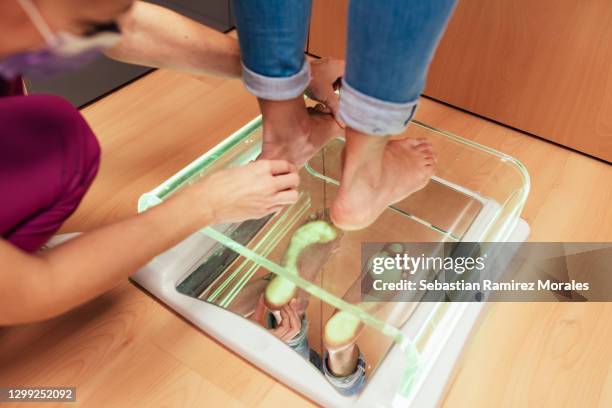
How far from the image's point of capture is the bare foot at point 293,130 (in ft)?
2.45

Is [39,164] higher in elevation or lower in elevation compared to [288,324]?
higher

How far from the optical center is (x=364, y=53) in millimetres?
560

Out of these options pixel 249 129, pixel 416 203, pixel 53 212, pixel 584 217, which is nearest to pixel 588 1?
pixel 584 217

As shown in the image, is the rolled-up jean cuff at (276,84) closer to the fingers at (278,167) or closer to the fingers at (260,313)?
the fingers at (278,167)

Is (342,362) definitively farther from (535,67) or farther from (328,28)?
(328,28)

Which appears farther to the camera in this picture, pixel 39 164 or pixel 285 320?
pixel 285 320

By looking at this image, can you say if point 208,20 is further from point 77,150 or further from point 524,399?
point 524,399

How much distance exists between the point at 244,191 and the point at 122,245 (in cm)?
16

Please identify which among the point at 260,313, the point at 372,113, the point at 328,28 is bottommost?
the point at 260,313

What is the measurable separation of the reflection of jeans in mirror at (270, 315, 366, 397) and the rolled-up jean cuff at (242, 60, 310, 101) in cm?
35

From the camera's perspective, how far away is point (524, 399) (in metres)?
0.79

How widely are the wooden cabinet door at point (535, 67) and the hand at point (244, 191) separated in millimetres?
638

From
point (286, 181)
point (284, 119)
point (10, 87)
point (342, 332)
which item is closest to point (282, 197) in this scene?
point (286, 181)

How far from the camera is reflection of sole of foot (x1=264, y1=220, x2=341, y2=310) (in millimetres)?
842
